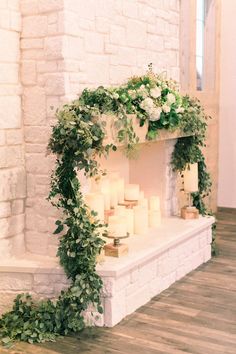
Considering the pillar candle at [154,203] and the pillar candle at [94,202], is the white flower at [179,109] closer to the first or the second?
the pillar candle at [154,203]

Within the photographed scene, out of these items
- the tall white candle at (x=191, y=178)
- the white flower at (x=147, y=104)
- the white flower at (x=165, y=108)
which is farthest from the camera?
the tall white candle at (x=191, y=178)

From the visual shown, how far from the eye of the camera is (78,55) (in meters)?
3.26

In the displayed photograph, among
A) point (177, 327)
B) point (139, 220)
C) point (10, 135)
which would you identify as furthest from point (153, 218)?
point (10, 135)

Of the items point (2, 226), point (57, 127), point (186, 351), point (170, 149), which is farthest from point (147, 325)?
point (170, 149)

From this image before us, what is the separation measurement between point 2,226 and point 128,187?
45.8 inches

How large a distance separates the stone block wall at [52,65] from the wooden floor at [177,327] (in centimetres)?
Answer: 65

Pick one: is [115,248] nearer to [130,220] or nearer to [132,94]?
[130,220]

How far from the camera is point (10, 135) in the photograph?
10.7ft

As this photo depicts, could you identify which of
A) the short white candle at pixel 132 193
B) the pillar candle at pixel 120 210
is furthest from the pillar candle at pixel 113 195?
the pillar candle at pixel 120 210

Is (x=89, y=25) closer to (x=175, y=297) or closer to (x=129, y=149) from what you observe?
(x=129, y=149)

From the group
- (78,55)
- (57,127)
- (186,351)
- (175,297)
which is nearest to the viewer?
(186,351)

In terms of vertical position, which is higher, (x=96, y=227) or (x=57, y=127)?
(x=57, y=127)

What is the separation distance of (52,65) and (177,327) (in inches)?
66.5

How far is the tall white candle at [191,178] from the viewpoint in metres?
4.31
